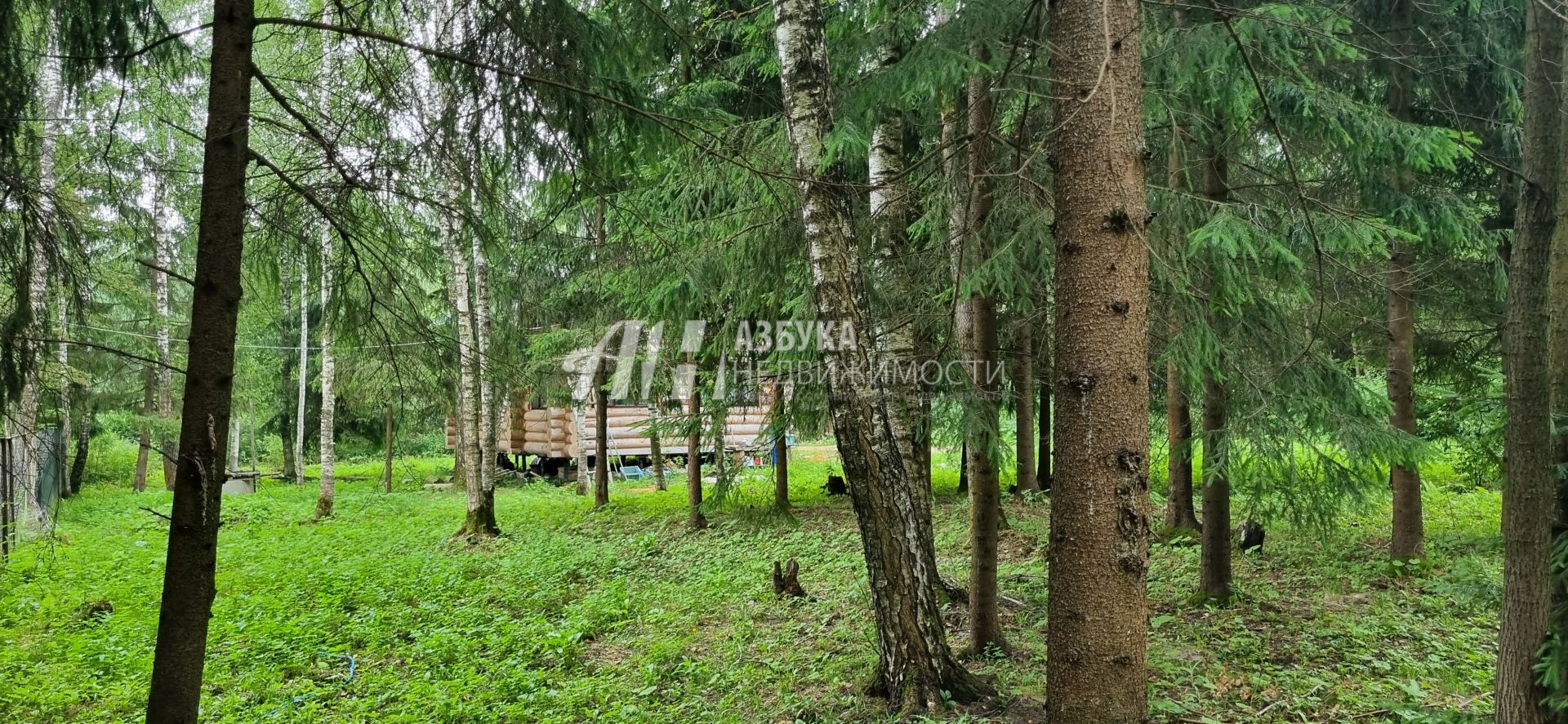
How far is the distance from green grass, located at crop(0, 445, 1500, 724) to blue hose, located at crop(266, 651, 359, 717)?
0.9 inches

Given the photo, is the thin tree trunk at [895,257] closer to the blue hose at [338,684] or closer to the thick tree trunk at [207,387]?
the thick tree trunk at [207,387]

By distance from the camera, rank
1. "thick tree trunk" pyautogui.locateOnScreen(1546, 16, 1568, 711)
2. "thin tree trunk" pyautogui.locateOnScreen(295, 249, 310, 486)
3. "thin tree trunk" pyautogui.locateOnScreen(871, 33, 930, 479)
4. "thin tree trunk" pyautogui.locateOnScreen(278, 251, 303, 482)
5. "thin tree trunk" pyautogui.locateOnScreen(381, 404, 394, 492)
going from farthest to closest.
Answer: "thin tree trunk" pyautogui.locateOnScreen(278, 251, 303, 482)
"thin tree trunk" pyautogui.locateOnScreen(381, 404, 394, 492)
"thin tree trunk" pyautogui.locateOnScreen(295, 249, 310, 486)
"thin tree trunk" pyautogui.locateOnScreen(871, 33, 930, 479)
"thick tree trunk" pyautogui.locateOnScreen(1546, 16, 1568, 711)

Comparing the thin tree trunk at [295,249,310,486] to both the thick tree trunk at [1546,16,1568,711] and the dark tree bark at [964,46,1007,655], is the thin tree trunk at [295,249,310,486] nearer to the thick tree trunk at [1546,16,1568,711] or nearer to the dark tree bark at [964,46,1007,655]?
the dark tree bark at [964,46,1007,655]

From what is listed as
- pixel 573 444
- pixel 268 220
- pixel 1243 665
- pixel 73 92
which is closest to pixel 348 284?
pixel 268 220

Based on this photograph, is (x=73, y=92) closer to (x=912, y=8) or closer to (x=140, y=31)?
(x=140, y=31)

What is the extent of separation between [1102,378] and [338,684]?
5.75m

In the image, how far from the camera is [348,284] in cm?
388

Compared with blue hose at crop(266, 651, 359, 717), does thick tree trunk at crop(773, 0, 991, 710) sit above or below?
above

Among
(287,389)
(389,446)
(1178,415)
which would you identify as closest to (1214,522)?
(1178,415)

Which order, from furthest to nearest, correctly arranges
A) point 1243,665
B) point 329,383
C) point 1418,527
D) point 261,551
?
point 329,383
point 261,551
point 1418,527
point 1243,665

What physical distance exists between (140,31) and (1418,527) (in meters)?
9.61

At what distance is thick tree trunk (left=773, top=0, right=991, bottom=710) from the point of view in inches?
164

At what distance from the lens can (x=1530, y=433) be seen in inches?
123

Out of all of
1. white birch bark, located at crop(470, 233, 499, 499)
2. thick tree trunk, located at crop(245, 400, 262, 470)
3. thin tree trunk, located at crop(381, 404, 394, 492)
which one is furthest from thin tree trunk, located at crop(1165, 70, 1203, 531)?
thick tree trunk, located at crop(245, 400, 262, 470)
